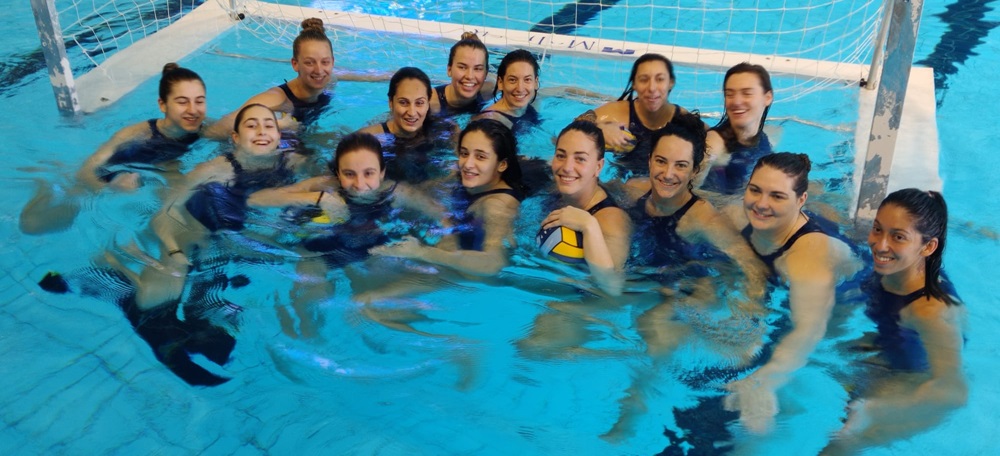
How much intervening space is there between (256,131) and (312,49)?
1.13m

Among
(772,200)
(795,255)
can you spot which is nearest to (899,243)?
(795,255)

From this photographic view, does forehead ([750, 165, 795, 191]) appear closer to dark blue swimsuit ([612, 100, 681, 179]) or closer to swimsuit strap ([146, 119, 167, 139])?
dark blue swimsuit ([612, 100, 681, 179])

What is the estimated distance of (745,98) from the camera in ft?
15.5

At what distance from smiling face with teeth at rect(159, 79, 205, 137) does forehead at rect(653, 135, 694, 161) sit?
2845 millimetres

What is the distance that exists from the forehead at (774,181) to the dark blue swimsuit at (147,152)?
3465 millimetres

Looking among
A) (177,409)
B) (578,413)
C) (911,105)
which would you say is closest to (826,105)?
(911,105)

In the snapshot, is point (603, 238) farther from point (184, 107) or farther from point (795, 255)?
point (184, 107)

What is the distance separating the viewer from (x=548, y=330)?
3.73 m

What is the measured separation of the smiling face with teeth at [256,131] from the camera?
465cm

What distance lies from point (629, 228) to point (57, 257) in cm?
295

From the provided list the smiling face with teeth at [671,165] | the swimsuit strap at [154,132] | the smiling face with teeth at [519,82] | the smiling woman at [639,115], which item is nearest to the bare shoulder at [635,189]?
the smiling face with teeth at [671,165]

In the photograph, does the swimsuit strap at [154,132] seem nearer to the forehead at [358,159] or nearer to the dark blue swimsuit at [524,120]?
the forehead at [358,159]

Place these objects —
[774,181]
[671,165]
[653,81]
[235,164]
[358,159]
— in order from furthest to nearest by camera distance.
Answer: [653,81], [235,164], [358,159], [671,165], [774,181]

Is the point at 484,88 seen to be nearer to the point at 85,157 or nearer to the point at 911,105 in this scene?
the point at 85,157
